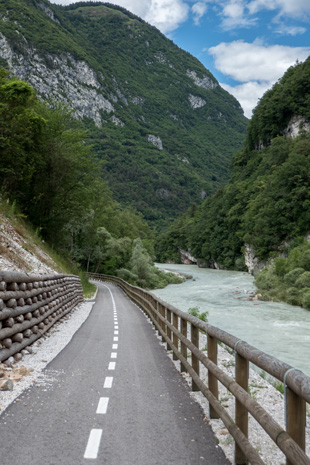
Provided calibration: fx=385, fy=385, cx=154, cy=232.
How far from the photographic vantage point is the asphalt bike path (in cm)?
365

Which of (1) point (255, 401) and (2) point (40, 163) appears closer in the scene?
(1) point (255, 401)

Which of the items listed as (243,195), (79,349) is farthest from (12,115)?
(243,195)

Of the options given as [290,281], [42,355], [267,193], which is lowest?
[42,355]

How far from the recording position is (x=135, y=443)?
3.96 m

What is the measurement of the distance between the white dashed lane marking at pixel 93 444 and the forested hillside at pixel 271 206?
2481 cm

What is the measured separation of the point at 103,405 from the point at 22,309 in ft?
11.4

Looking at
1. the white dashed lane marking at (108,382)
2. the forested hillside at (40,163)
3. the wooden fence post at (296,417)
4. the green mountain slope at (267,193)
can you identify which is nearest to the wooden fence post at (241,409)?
the wooden fence post at (296,417)

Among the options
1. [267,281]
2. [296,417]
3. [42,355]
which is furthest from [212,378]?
[267,281]

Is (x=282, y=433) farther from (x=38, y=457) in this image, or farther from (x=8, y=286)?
(x=8, y=286)

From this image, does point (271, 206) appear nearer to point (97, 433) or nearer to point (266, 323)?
point (266, 323)

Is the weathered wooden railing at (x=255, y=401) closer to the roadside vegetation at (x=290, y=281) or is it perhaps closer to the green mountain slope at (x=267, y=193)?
the roadside vegetation at (x=290, y=281)

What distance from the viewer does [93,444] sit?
3873mm

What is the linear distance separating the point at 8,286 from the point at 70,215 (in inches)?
846

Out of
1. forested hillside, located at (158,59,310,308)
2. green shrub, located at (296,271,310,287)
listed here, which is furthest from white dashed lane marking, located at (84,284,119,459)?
green shrub, located at (296,271,310,287)
